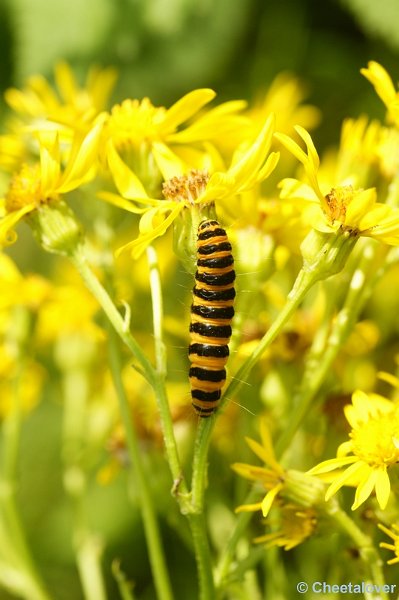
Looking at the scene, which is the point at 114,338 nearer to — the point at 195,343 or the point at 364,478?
the point at 195,343

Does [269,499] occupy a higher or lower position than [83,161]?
lower

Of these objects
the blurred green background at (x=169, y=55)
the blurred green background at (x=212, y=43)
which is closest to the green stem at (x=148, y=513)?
the blurred green background at (x=169, y=55)

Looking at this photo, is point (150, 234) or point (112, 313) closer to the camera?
point (150, 234)

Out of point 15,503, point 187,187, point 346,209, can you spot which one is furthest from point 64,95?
point 346,209

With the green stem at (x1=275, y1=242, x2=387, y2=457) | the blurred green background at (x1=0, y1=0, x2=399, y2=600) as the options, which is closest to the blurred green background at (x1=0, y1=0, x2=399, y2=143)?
the blurred green background at (x1=0, y1=0, x2=399, y2=600)

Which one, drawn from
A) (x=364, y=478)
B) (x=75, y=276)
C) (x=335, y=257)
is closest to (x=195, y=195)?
(x=335, y=257)

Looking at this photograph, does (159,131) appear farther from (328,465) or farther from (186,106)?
(328,465)

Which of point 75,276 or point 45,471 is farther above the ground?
point 75,276
